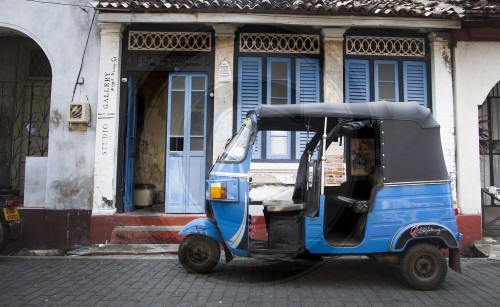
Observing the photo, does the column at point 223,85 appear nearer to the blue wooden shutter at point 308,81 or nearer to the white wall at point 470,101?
the blue wooden shutter at point 308,81

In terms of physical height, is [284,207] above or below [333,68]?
below

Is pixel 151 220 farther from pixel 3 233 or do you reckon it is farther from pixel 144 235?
pixel 3 233

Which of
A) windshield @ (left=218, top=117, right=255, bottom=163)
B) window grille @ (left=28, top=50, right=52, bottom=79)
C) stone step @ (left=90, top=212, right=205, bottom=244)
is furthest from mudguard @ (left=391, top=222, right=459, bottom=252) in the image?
window grille @ (left=28, top=50, right=52, bottom=79)

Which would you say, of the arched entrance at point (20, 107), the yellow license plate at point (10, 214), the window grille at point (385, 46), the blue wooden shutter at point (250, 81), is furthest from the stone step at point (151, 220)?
the window grille at point (385, 46)

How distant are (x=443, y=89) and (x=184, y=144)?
529cm

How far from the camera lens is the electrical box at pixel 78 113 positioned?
727 centimetres

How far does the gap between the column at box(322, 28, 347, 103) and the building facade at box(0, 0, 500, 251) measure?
21 mm

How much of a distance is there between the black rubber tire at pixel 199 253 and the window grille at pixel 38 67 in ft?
21.0

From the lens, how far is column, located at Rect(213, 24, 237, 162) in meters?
7.39

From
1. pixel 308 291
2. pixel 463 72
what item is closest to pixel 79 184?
pixel 308 291

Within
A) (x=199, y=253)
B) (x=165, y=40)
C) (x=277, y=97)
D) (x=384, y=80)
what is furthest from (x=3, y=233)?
(x=384, y=80)

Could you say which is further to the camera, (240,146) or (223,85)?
(223,85)

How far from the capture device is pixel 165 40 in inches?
301

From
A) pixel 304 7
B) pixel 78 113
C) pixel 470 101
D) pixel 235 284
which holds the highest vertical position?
pixel 304 7
